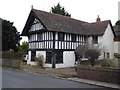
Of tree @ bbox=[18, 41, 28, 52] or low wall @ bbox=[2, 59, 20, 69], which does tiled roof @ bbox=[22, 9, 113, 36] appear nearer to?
low wall @ bbox=[2, 59, 20, 69]

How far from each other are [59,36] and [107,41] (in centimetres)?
916

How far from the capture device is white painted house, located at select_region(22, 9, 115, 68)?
31.2 metres

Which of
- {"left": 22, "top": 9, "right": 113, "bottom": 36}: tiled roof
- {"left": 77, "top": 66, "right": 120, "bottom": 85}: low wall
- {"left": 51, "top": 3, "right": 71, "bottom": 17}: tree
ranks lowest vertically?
{"left": 77, "top": 66, "right": 120, "bottom": 85}: low wall

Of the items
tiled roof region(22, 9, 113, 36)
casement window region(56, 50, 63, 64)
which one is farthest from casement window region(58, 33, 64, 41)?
casement window region(56, 50, 63, 64)

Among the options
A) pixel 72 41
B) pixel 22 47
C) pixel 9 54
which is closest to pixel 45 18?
pixel 72 41

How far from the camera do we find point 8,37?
144 feet

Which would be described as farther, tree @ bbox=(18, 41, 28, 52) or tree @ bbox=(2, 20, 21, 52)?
tree @ bbox=(18, 41, 28, 52)

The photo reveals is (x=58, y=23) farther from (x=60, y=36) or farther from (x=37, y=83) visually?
(x=37, y=83)

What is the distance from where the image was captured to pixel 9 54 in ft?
112

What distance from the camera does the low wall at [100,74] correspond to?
17125 mm

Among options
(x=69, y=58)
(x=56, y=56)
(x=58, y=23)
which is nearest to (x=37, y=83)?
(x=56, y=56)

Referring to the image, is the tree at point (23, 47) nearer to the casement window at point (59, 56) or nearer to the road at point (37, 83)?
the casement window at point (59, 56)

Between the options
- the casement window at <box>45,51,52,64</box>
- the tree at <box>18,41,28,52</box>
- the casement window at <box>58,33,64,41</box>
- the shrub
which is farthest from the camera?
the tree at <box>18,41,28,52</box>

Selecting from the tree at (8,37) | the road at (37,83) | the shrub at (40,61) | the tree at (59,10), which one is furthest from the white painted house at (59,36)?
the tree at (59,10)
